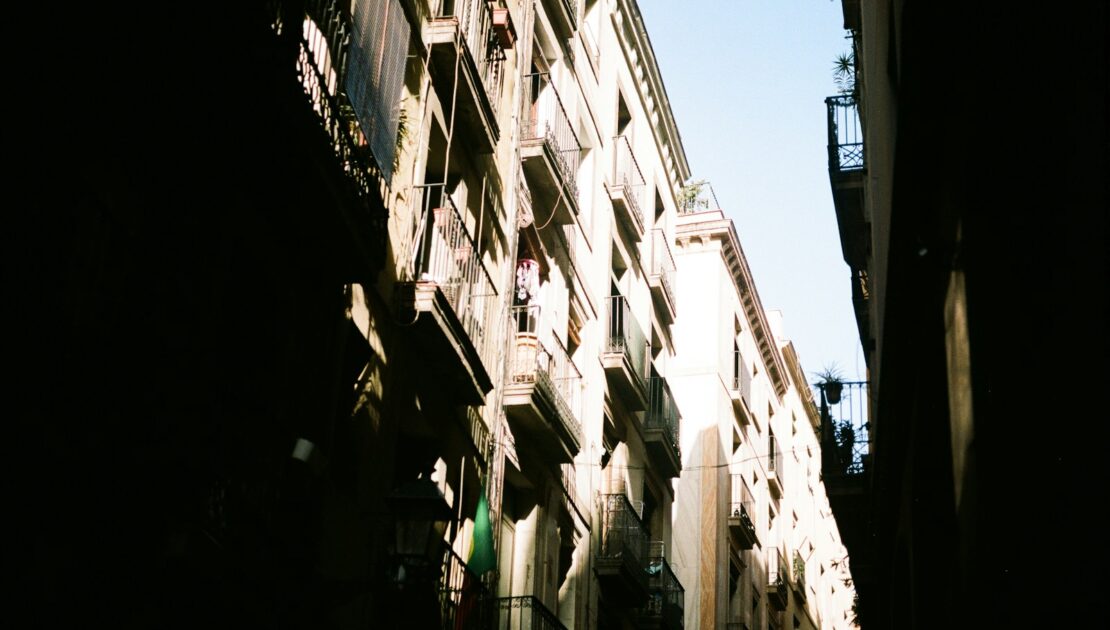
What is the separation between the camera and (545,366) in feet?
65.3

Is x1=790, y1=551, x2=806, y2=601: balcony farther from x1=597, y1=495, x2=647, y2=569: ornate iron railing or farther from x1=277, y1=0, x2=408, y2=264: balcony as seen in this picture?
x1=277, y1=0, x2=408, y2=264: balcony

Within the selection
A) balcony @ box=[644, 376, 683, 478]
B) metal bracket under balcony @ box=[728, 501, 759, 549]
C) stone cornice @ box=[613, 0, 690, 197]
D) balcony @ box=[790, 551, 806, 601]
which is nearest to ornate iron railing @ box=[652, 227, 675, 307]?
stone cornice @ box=[613, 0, 690, 197]

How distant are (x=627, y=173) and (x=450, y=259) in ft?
39.3

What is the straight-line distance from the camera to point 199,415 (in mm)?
9766

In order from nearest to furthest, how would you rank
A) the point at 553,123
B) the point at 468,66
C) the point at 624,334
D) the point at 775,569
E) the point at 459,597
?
the point at 459,597 < the point at 468,66 < the point at 553,123 < the point at 624,334 < the point at 775,569

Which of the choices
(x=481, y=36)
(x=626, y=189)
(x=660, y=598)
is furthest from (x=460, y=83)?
(x=660, y=598)

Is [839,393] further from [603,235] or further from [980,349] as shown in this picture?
[980,349]

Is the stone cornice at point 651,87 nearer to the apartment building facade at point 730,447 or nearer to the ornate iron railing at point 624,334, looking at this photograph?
the apartment building facade at point 730,447

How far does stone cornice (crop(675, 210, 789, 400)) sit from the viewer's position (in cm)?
3619

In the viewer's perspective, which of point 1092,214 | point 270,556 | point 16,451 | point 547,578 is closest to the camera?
point 1092,214

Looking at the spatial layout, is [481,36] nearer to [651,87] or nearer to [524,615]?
[524,615]

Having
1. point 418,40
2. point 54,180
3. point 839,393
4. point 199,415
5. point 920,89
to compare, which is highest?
point 418,40

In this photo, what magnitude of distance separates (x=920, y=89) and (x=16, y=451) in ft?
20.7

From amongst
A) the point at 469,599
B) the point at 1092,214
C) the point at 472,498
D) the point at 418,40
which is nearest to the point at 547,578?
the point at 472,498
